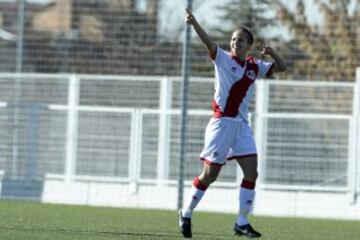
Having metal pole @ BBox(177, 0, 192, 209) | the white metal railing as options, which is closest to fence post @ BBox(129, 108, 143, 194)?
the white metal railing

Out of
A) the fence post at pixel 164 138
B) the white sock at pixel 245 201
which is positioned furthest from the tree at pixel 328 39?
the white sock at pixel 245 201

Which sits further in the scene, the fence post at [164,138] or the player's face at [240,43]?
the fence post at [164,138]

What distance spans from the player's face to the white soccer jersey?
8 centimetres

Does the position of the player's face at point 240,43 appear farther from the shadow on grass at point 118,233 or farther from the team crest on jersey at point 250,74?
the shadow on grass at point 118,233

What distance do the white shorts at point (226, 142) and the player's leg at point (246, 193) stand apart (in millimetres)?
92

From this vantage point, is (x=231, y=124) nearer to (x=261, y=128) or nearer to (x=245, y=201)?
(x=245, y=201)

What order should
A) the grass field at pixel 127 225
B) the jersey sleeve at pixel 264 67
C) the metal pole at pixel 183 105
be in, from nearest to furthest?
1. the grass field at pixel 127 225
2. the jersey sleeve at pixel 264 67
3. the metal pole at pixel 183 105

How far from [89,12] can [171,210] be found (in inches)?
320

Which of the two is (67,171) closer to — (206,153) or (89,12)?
(89,12)

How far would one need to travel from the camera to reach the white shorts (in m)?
13.6

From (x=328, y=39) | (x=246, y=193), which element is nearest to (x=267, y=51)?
(x=246, y=193)

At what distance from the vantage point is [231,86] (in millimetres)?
13734

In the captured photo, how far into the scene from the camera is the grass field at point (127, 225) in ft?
43.3

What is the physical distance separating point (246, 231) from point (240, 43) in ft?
6.10
